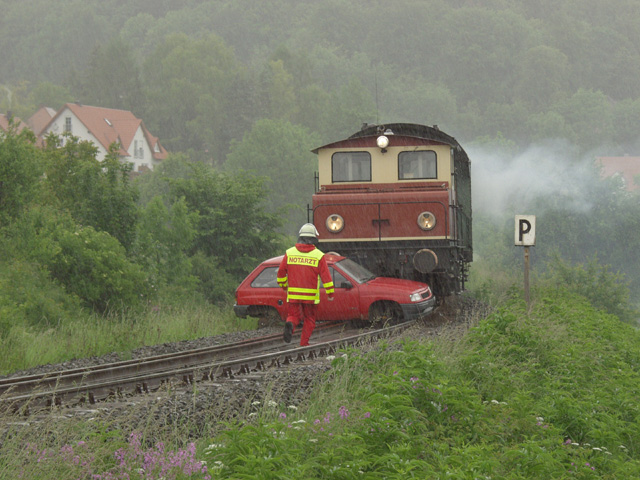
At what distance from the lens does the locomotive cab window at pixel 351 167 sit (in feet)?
55.3

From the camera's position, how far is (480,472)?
18.2 feet

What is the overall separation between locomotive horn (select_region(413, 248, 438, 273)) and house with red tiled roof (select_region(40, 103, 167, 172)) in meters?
68.1

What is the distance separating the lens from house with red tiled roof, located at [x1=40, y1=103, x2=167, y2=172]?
8331cm

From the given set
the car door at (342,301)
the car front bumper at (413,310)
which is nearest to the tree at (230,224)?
the car door at (342,301)

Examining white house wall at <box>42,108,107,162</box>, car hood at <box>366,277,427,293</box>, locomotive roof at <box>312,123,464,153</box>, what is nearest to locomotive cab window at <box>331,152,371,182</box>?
locomotive roof at <box>312,123,464,153</box>

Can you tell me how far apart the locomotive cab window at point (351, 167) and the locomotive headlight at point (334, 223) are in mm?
1165

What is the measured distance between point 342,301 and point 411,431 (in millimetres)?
8381

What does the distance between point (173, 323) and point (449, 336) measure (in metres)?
6.08

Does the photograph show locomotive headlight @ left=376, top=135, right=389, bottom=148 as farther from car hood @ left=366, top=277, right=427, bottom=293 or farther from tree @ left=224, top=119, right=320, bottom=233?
tree @ left=224, top=119, right=320, bottom=233

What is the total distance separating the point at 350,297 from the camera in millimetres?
14695

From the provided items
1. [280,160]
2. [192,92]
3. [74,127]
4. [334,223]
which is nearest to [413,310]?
[334,223]

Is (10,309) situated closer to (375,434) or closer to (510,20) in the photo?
(375,434)

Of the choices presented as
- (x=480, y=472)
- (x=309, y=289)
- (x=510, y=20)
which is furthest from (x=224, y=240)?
(x=510, y=20)

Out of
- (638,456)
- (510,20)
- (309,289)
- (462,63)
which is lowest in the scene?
(638,456)
